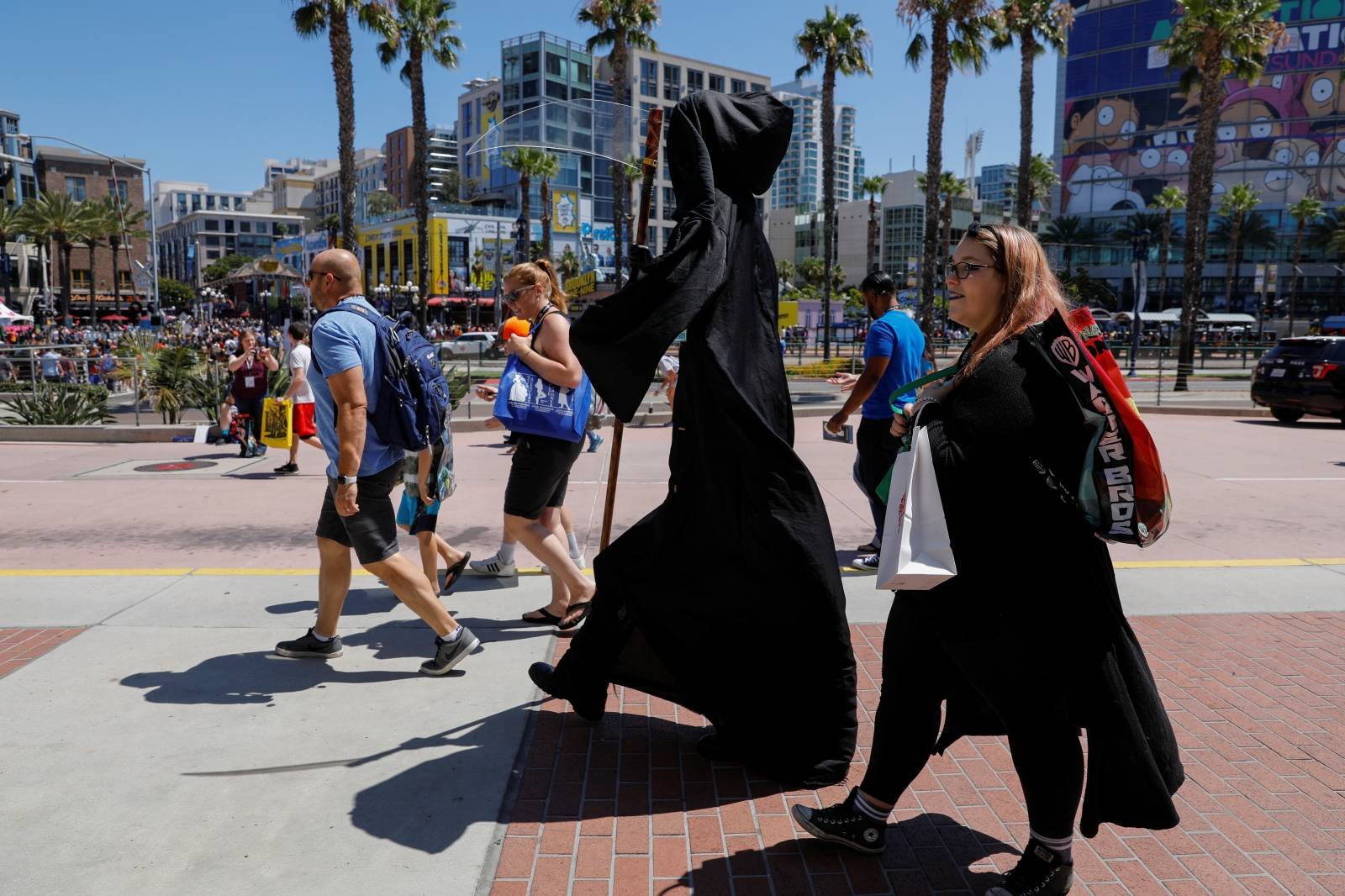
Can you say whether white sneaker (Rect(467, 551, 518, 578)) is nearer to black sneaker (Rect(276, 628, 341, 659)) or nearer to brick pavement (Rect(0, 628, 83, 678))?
black sneaker (Rect(276, 628, 341, 659))

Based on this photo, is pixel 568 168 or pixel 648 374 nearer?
pixel 648 374

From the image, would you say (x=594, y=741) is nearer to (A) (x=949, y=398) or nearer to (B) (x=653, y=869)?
(B) (x=653, y=869)

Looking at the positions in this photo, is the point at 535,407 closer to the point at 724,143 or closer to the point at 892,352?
the point at 724,143

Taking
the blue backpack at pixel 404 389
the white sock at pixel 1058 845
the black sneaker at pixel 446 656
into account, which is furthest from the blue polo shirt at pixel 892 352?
the white sock at pixel 1058 845

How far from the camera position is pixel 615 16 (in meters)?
35.0

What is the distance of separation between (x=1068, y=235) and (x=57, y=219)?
87.5 metres

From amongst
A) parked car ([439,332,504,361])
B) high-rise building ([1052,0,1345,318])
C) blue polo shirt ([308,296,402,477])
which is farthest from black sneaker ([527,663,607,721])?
high-rise building ([1052,0,1345,318])

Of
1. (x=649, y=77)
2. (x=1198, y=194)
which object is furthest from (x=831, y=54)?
(x=649, y=77)

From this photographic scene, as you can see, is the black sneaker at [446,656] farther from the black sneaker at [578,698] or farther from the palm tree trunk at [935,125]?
the palm tree trunk at [935,125]

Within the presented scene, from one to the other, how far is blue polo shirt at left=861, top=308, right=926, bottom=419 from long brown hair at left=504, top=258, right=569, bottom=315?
195 cm

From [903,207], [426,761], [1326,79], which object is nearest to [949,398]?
[426,761]

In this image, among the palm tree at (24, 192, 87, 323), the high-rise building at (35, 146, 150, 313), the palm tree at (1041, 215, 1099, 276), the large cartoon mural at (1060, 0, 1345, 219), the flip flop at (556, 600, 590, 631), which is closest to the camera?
the flip flop at (556, 600, 590, 631)

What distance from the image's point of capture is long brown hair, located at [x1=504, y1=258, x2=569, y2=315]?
4.71 metres

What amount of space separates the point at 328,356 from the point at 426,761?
1658 mm
